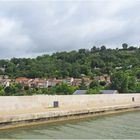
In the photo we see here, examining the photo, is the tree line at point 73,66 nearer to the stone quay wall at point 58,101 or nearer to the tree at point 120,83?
the tree at point 120,83

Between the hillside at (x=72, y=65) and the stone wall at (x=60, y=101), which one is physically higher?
the hillside at (x=72, y=65)

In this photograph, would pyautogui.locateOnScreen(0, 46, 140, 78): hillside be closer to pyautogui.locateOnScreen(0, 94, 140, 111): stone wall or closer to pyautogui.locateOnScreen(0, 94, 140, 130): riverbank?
pyautogui.locateOnScreen(0, 94, 140, 111): stone wall

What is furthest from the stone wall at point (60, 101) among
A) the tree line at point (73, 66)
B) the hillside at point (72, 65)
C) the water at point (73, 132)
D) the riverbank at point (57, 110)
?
the hillside at point (72, 65)

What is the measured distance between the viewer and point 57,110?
25828 millimetres

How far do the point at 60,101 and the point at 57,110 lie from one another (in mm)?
3344

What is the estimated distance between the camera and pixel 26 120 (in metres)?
22.2

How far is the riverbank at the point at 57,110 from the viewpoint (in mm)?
21625

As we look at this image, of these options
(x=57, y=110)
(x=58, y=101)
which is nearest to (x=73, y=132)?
→ (x=57, y=110)

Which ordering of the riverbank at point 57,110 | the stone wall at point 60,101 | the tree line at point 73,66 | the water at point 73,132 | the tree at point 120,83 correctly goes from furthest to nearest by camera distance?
the tree line at point 73,66, the tree at point 120,83, the stone wall at point 60,101, the riverbank at point 57,110, the water at point 73,132

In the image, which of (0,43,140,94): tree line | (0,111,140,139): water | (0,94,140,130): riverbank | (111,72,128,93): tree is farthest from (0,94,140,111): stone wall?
(0,43,140,94): tree line

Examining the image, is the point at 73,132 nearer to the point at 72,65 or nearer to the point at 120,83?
the point at 120,83

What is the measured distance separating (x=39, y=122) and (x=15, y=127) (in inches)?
92.4

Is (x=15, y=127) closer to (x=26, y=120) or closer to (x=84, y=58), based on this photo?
(x=26, y=120)

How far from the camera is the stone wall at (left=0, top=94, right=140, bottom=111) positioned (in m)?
24.1
